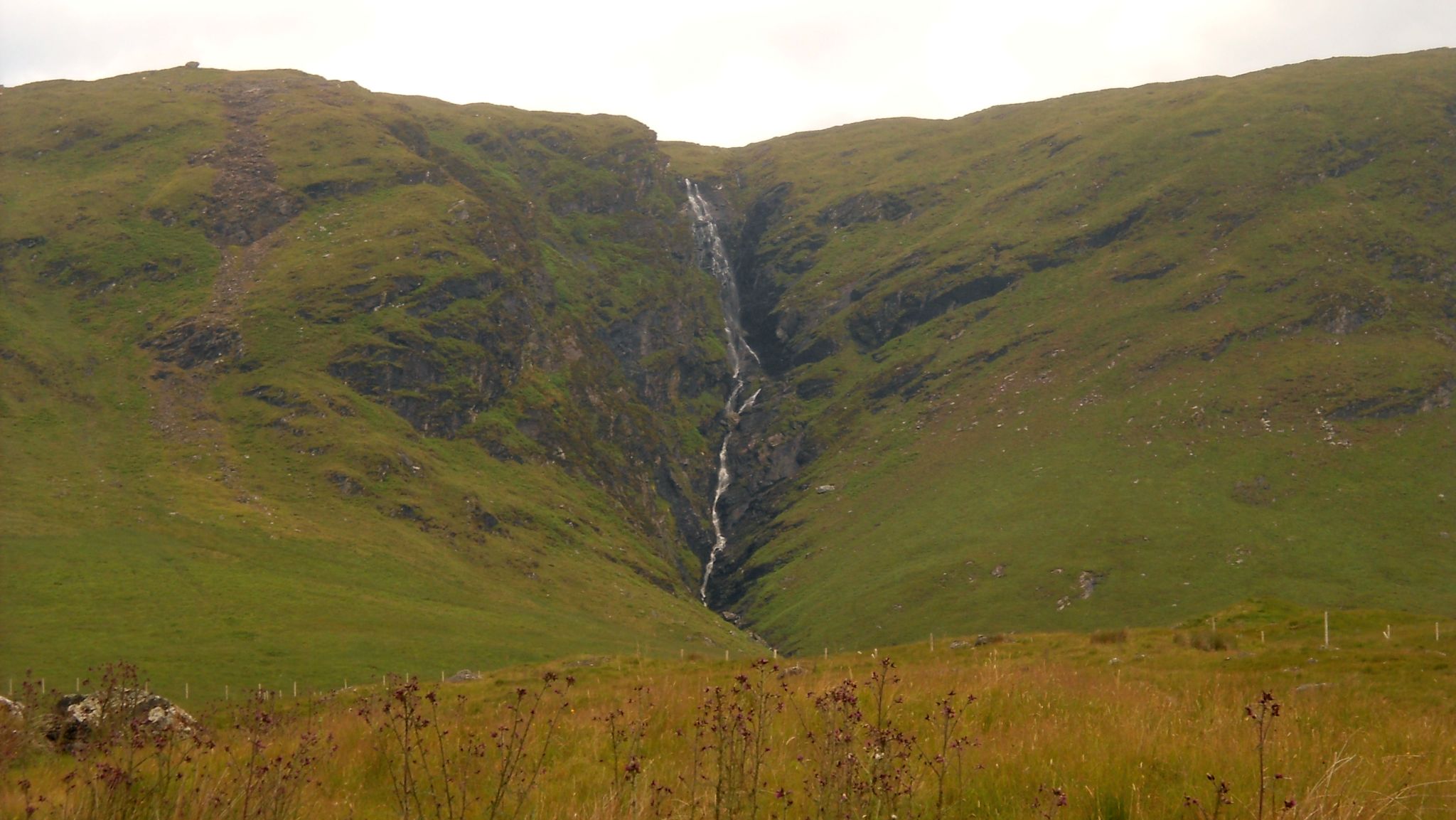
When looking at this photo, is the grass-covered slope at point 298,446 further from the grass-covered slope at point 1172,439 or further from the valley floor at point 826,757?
the valley floor at point 826,757

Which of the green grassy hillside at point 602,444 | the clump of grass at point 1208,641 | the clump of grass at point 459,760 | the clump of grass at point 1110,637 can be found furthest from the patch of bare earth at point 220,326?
the clump of grass at point 459,760

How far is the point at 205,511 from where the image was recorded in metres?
113

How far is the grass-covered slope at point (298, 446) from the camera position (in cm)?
9469

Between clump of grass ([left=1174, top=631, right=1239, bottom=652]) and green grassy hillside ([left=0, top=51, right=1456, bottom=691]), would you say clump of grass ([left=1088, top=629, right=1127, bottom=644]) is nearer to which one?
clump of grass ([left=1174, top=631, right=1239, bottom=652])

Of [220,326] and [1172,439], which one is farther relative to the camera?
[220,326]

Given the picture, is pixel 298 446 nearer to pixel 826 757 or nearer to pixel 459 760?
pixel 459 760

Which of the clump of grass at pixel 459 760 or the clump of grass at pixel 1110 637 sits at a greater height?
the clump of grass at pixel 459 760

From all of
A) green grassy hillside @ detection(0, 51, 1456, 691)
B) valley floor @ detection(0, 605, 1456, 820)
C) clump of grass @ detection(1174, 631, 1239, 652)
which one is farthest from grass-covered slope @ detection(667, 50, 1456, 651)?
valley floor @ detection(0, 605, 1456, 820)

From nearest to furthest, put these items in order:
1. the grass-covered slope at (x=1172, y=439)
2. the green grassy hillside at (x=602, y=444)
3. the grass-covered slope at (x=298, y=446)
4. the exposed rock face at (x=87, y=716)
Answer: the exposed rock face at (x=87, y=716) < the grass-covered slope at (x=298, y=446) < the green grassy hillside at (x=602, y=444) < the grass-covered slope at (x=1172, y=439)

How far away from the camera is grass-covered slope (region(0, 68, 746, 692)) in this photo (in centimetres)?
9469

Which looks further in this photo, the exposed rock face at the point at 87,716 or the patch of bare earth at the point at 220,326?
the patch of bare earth at the point at 220,326

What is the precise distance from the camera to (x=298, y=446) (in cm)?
13575

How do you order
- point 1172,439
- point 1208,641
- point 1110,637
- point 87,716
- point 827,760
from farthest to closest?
point 1172,439 → point 1110,637 → point 1208,641 → point 87,716 → point 827,760

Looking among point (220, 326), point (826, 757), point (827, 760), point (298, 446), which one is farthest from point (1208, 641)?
point (220, 326)
